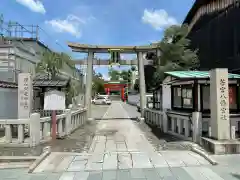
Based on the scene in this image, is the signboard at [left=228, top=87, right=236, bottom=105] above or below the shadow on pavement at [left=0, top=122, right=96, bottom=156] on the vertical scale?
above

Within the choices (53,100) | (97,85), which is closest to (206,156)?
(53,100)

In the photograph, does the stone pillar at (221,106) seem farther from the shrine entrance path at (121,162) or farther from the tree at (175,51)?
the tree at (175,51)

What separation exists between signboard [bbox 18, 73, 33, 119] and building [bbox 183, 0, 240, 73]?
11663 millimetres

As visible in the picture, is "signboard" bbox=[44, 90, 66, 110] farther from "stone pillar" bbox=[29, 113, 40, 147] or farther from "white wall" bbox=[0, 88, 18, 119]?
"white wall" bbox=[0, 88, 18, 119]

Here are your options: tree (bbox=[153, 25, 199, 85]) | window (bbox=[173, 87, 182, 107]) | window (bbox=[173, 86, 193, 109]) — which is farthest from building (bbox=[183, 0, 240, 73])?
window (bbox=[173, 86, 193, 109])

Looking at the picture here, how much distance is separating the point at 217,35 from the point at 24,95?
14.2 m

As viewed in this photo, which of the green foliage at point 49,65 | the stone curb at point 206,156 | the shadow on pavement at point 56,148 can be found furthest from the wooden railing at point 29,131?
the green foliage at point 49,65

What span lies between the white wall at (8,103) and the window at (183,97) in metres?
7.75

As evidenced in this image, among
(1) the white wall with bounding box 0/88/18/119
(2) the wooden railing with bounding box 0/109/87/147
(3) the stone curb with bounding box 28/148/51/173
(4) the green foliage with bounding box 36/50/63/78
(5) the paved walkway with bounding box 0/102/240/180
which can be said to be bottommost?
(5) the paved walkway with bounding box 0/102/240/180

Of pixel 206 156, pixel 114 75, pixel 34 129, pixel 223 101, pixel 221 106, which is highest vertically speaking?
pixel 114 75

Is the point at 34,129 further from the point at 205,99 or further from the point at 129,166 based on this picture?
the point at 205,99

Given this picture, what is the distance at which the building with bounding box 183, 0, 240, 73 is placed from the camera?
1663 cm

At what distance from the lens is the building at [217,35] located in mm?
16627

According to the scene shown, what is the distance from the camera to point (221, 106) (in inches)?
340
